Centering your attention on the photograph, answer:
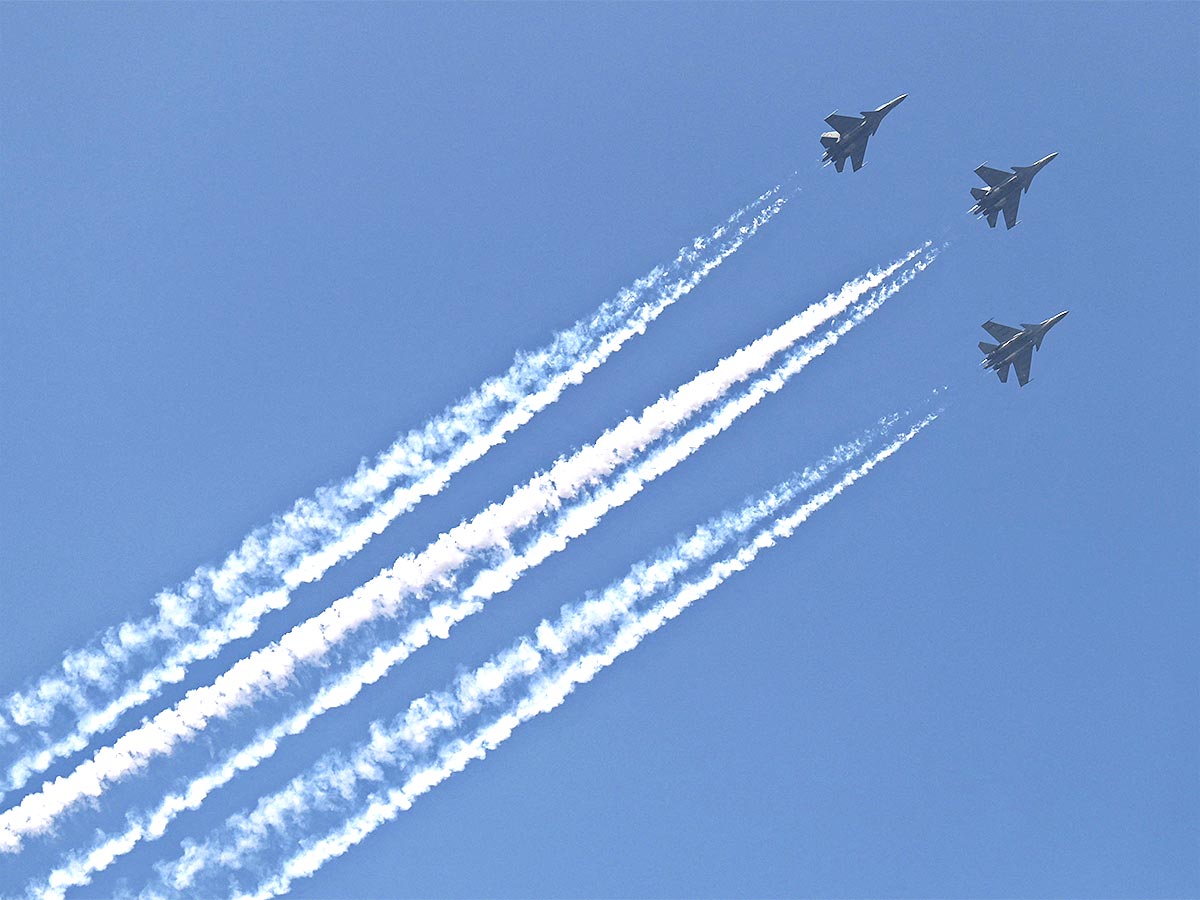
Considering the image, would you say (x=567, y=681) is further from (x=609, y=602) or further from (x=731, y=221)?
(x=731, y=221)

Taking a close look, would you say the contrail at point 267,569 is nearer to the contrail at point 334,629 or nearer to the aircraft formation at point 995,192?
the contrail at point 334,629

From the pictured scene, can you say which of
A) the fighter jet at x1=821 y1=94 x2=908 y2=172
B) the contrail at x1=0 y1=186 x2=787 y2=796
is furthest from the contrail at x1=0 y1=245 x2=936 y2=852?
the fighter jet at x1=821 y1=94 x2=908 y2=172

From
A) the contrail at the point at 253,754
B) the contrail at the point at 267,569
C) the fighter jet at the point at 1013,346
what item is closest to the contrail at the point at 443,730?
the contrail at the point at 253,754

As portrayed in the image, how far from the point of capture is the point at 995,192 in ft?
230

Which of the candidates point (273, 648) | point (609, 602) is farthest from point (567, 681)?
point (273, 648)

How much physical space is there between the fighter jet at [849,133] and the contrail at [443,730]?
23.2m

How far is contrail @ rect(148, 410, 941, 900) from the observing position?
204 feet

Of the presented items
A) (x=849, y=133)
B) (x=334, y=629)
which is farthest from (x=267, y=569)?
(x=849, y=133)

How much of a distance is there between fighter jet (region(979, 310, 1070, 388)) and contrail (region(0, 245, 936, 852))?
67.6 feet

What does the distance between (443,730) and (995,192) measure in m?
40.1

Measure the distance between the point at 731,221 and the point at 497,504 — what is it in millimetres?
18646

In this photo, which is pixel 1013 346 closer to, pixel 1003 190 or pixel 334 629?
pixel 1003 190

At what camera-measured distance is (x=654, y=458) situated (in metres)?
65.1

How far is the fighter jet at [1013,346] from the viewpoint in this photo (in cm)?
7056
